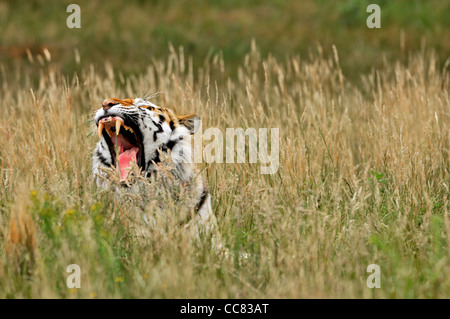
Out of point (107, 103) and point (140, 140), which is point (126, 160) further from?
point (107, 103)

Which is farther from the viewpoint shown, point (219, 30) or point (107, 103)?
point (219, 30)

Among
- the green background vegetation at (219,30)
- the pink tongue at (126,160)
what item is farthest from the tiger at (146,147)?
the green background vegetation at (219,30)

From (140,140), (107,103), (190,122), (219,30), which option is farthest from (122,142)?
(219,30)

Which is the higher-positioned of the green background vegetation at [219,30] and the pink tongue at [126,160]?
the green background vegetation at [219,30]

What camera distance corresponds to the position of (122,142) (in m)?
4.21

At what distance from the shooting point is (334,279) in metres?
3.64

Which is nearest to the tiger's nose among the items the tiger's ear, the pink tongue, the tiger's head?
the tiger's head

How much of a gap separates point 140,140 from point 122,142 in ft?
0.41

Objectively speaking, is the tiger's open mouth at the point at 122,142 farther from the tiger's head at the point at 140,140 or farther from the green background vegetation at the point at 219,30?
the green background vegetation at the point at 219,30

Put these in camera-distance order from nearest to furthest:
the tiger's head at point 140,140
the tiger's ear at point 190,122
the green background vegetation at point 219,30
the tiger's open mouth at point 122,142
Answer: the tiger's open mouth at point 122,142
the tiger's head at point 140,140
the tiger's ear at point 190,122
the green background vegetation at point 219,30

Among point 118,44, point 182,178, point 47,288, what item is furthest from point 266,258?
point 118,44

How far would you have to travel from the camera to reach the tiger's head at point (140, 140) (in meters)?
4.09

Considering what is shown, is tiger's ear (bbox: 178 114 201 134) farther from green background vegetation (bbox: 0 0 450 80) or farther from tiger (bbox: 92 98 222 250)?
green background vegetation (bbox: 0 0 450 80)
